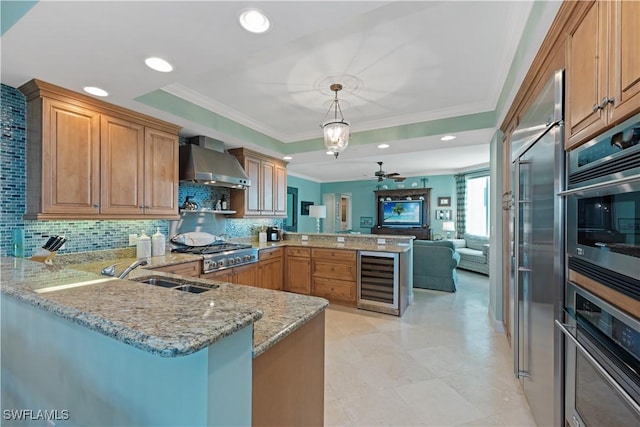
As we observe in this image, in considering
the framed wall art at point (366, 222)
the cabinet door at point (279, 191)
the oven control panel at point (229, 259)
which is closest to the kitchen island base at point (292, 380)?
the oven control panel at point (229, 259)

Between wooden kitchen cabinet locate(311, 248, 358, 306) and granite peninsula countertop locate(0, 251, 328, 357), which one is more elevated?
granite peninsula countertop locate(0, 251, 328, 357)

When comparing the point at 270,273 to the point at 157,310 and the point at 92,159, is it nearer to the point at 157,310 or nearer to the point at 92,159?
the point at 92,159

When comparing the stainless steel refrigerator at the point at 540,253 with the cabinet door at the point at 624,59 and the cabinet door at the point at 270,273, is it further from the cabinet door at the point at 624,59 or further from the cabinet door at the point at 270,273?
the cabinet door at the point at 270,273

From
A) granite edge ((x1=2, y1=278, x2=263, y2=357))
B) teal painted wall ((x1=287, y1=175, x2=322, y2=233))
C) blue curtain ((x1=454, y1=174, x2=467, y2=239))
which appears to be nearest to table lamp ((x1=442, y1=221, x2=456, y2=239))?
blue curtain ((x1=454, y1=174, x2=467, y2=239))

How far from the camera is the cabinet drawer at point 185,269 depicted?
2691 millimetres

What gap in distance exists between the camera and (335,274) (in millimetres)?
4102

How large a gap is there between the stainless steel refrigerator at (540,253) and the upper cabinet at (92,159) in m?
3.35

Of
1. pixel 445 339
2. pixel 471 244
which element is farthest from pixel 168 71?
pixel 471 244

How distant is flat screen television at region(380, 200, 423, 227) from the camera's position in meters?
8.64

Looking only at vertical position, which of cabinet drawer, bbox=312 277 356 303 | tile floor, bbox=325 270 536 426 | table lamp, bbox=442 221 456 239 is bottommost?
tile floor, bbox=325 270 536 426

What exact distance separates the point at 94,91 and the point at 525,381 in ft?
13.1

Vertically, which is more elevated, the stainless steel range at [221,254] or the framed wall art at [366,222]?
the framed wall art at [366,222]

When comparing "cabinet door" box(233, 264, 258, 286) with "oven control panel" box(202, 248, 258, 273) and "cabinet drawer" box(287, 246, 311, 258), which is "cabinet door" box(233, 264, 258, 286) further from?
"cabinet drawer" box(287, 246, 311, 258)

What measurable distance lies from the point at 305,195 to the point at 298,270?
16.7ft
